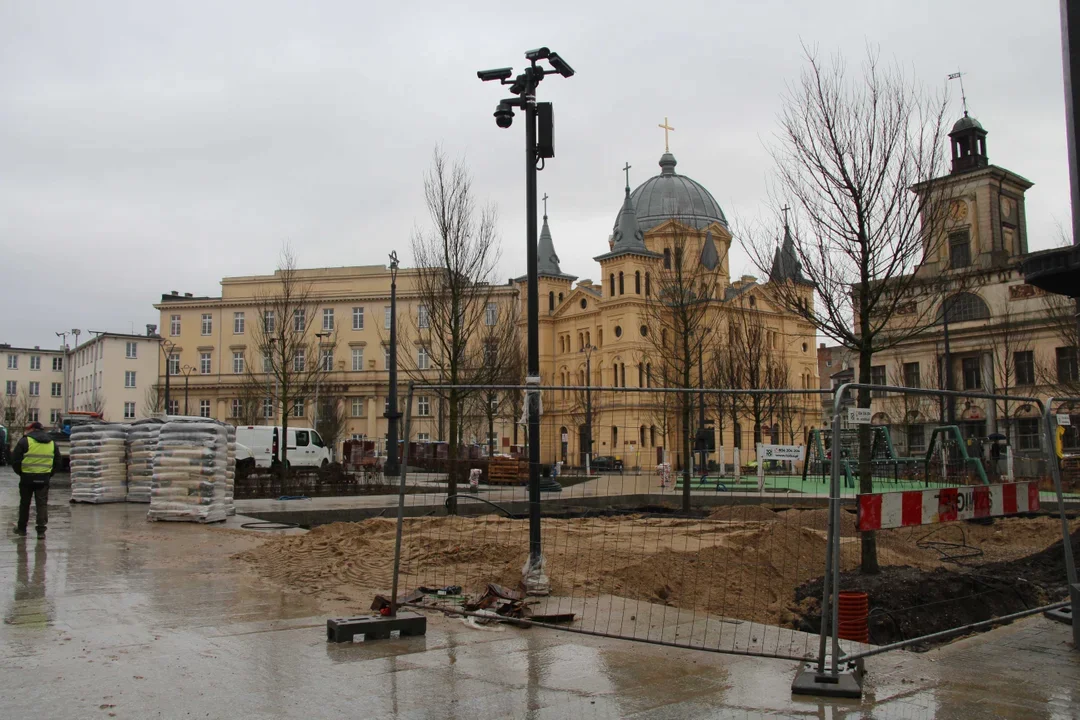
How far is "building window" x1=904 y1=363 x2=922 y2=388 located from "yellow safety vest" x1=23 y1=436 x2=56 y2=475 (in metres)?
56.6

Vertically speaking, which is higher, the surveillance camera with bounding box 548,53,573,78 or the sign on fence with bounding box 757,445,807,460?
the surveillance camera with bounding box 548,53,573,78

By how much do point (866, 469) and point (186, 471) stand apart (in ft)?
41.3

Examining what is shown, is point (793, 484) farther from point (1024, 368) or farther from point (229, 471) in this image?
point (1024, 368)

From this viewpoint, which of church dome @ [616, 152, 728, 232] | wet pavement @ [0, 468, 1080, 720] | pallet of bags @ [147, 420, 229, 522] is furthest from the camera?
church dome @ [616, 152, 728, 232]

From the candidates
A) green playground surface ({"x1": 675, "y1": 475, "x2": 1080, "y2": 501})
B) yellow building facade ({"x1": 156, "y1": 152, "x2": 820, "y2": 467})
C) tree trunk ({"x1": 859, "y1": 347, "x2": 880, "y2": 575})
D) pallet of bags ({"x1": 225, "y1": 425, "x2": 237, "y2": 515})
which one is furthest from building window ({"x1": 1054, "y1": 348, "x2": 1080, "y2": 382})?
pallet of bags ({"x1": 225, "y1": 425, "x2": 237, "y2": 515})

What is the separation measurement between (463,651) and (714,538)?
753cm

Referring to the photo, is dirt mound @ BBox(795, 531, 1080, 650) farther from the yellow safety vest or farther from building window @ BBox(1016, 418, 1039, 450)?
the yellow safety vest

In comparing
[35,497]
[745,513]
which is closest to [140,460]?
[35,497]

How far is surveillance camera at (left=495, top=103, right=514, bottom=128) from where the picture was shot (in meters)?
10.4

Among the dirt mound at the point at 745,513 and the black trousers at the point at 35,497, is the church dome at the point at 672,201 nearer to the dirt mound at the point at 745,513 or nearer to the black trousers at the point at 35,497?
the dirt mound at the point at 745,513

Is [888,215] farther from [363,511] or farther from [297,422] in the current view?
[297,422]

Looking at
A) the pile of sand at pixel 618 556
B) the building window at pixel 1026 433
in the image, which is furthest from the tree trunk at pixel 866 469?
the building window at pixel 1026 433

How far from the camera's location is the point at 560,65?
405 inches

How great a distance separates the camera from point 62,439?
37.9m
